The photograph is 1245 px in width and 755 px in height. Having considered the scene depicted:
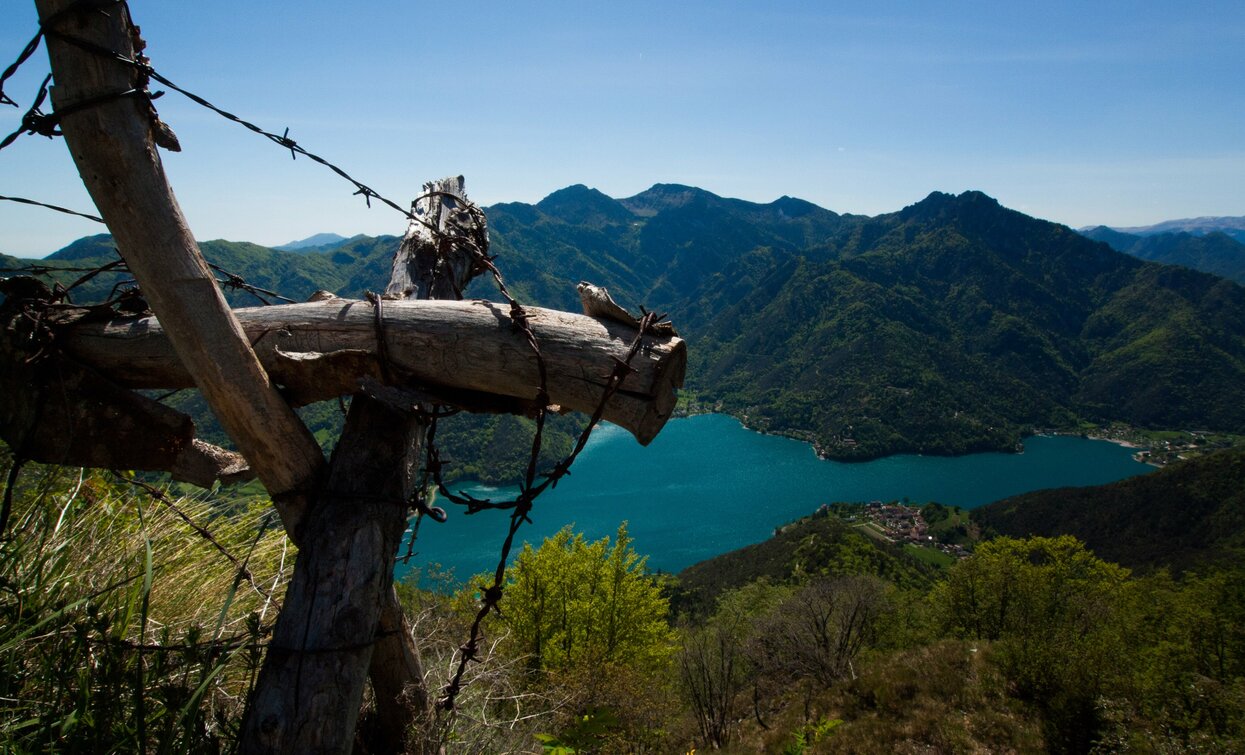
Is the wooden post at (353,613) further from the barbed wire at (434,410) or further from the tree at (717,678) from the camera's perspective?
Answer: the tree at (717,678)

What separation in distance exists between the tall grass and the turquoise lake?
53.5 m

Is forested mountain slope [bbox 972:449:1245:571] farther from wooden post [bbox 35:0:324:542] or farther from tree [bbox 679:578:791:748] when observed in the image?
wooden post [bbox 35:0:324:542]

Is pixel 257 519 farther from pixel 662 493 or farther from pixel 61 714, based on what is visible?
pixel 662 493

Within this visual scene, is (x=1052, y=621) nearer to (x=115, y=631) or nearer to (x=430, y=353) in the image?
(x=430, y=353)

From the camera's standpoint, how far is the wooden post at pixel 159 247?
1626mm

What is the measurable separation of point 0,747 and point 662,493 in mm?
84529

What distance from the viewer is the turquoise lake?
68.4 m

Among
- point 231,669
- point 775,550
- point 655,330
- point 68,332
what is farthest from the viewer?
point 775,550

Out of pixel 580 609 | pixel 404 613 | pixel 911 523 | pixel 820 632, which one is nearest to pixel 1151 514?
pixel 911 523

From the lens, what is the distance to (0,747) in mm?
1596

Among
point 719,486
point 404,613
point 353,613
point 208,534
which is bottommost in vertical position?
point 719,486

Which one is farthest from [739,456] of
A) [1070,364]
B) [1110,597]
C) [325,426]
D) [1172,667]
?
[1070,364]

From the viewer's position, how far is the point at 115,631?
2.22 m

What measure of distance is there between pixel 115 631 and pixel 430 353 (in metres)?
1.49
